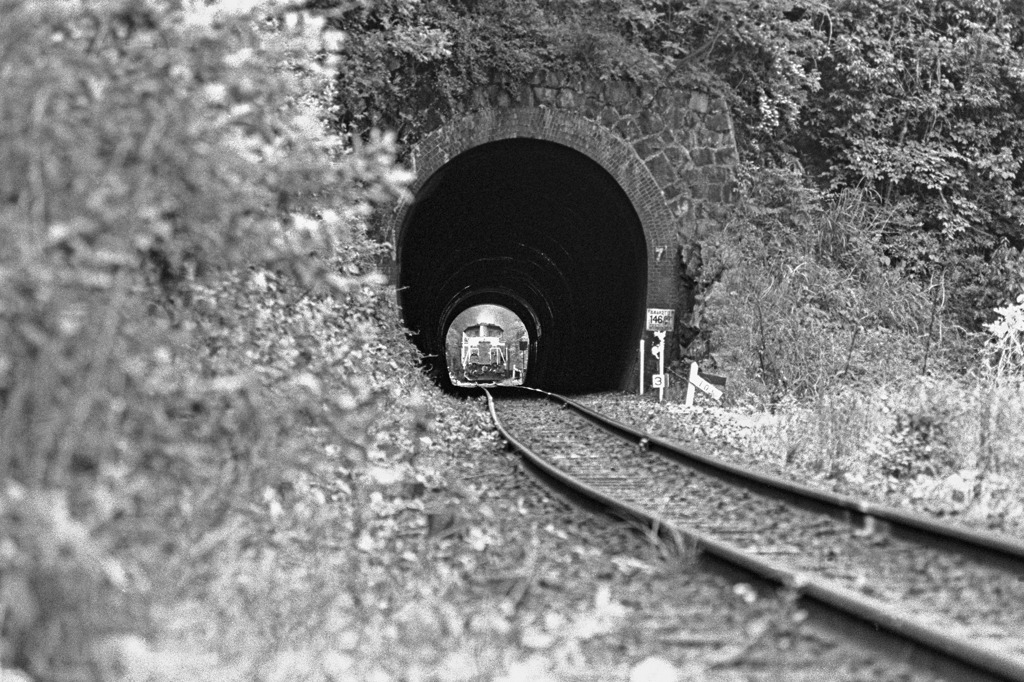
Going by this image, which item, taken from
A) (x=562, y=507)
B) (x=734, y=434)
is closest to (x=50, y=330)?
(x=562, y=507)

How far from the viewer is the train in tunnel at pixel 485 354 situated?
58594mm

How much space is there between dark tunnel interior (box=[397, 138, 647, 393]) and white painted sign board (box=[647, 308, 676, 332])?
1064 millimetres

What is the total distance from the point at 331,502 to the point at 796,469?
461 centimetres

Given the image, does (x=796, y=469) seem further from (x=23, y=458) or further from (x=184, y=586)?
(x=23, y=458)

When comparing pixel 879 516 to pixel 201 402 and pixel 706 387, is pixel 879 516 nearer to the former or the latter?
pixel 201 402

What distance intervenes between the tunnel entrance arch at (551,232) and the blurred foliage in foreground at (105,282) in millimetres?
14031

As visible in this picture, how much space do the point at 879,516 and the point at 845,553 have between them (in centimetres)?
71

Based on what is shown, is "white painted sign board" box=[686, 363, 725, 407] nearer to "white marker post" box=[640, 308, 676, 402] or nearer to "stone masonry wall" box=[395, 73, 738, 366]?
"white marker post" box=[640, 308, 676, 402]

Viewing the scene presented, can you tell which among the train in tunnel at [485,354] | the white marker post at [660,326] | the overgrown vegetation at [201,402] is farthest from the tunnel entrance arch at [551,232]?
the train in tunnel at [485,354]

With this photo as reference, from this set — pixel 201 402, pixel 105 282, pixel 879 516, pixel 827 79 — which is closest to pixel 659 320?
pixel 827 79

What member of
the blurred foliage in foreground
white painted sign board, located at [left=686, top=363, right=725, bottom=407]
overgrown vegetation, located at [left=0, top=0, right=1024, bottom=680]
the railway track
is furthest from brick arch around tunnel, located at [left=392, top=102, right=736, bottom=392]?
the blurred foliage in foreground

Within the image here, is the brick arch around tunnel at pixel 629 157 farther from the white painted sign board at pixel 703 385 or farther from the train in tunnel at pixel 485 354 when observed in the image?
the train in tunnel at pixel 485 354

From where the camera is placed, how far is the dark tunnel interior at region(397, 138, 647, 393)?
68.5 ft

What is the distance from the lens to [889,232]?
69.8 feet
